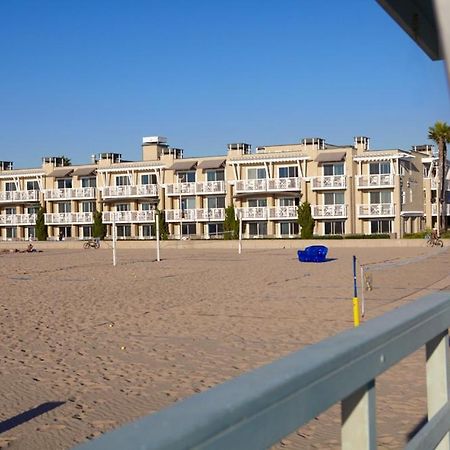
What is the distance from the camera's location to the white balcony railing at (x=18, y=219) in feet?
256

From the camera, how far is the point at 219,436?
138 cm

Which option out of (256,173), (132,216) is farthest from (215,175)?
(132,216)

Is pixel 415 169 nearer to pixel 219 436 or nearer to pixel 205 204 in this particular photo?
pixel 205 204

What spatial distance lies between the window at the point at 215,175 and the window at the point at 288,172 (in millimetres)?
5615

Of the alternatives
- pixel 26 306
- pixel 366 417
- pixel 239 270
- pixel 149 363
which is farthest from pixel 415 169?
pixel 366 417

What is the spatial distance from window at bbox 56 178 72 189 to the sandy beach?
51.6m

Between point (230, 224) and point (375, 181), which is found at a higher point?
point (375, 181)

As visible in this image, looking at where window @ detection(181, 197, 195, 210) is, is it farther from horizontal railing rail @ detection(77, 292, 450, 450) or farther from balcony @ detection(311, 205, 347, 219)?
horizontal railing rail @ detection(77, 292, 450, 450)

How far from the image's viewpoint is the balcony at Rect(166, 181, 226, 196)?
6831 centimetres

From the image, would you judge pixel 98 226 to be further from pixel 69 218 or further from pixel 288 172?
pixel 288 172

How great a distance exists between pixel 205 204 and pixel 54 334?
2218 inches

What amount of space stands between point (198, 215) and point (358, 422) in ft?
219

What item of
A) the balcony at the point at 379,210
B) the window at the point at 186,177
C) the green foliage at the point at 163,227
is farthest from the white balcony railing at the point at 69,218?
the balcony at the point at 379,210

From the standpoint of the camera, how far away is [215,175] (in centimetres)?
6988
